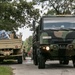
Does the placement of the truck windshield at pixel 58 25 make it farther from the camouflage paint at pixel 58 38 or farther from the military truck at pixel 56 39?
the camouflage paint at pixel 58 38

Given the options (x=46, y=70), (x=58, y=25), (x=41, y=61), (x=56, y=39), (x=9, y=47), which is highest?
(x=58, y=25)

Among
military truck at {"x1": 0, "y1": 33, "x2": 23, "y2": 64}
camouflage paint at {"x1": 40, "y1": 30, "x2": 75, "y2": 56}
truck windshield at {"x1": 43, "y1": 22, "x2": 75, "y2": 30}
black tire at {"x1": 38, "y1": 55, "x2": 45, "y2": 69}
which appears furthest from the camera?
military truck at {"x1": 0, "y1": 33, "x2": 23, "y2": 64}

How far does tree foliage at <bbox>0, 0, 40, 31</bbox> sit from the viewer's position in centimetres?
3631

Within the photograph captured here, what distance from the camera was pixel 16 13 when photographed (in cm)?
3753

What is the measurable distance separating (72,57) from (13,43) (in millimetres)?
5842

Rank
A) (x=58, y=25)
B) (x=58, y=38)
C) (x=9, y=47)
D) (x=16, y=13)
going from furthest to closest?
1. (x=16, y=13)
2. (x=9, y=47)
3. (x=58, y=25)
4. (x=58, y=38)

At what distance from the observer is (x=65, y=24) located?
17766 mm

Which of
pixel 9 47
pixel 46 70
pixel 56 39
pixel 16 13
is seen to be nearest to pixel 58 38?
pixel 56 39

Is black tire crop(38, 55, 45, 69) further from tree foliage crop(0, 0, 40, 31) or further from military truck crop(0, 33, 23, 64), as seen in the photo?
tree foliage crop(0, 0, 40, 31)

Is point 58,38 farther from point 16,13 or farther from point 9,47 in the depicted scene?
point 16,13

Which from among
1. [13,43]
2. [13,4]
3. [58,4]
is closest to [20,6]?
[13,4]

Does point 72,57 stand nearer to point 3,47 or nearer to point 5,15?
point 3,47

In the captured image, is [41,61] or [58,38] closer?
[58,38]

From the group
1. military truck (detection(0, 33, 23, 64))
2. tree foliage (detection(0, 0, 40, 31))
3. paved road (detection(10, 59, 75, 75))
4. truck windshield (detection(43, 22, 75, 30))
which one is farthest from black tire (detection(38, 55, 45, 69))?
tree foliage (detection(0, 0, 40, 31))
